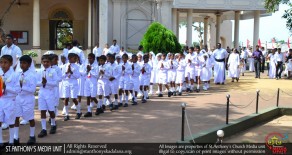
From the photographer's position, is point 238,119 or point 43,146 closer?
point 43,146

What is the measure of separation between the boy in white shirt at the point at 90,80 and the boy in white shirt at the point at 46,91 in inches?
86.2

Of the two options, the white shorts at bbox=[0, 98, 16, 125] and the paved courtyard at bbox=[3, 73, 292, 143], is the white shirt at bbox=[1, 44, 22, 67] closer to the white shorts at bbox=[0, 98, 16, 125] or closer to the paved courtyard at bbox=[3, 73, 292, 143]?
the paved courtyard at bbox=[3, 73, 292, 143]

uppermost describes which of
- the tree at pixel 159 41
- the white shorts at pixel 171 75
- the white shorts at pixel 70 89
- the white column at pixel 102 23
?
the white column at pixel 102 23

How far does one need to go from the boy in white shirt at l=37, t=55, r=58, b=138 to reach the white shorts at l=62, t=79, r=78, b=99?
5.08 ft

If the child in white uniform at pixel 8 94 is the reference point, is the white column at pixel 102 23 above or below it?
above

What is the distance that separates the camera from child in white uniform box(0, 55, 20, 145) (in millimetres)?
7102

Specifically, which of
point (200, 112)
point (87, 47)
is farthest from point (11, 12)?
point (200, 112)

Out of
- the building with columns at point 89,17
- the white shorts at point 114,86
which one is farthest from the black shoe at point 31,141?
the building with columns at point 89,17

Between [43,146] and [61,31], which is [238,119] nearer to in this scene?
[43,146]

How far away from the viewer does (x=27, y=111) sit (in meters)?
7.53

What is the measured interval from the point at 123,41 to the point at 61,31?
17.4ft

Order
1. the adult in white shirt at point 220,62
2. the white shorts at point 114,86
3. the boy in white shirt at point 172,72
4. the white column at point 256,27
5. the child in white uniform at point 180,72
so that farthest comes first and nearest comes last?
the white column at point 256,27, the adult in white shirt at point 220,62, the child in white uniform at point 180,72, the boy in white shirt at point 172,72, the white shorts at point 114,86

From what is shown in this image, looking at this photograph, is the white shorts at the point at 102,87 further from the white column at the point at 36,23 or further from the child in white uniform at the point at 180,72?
the white column at the point at 36,23

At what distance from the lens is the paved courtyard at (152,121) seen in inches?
316
